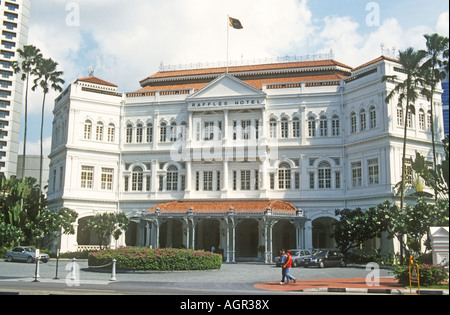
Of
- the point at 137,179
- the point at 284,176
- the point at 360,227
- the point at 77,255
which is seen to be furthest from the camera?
the point at 137,179

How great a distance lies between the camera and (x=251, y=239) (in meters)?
44.5

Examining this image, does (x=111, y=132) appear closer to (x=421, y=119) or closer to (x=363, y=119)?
(x=363, y=119)

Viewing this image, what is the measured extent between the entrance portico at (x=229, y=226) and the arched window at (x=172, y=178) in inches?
110

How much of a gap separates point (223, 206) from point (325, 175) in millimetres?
9351

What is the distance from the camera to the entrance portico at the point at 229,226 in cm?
3906

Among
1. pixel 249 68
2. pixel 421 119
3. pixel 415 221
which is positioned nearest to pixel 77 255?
pixel 249 68

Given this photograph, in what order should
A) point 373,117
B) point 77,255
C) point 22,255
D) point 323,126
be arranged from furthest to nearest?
1. point 323,126
2. point 77,255
3. point 373,117
4. point 22,255

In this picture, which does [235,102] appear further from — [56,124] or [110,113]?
[56,124]

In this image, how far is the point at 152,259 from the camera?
28875 millimetres

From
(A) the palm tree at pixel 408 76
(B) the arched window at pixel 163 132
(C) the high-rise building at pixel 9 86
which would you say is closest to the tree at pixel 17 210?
(B) the arched window at pixel 163 132

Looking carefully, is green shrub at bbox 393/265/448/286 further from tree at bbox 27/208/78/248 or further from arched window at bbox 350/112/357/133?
tree at bbox 27/208/78/248
